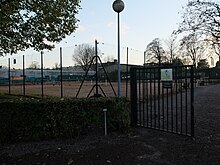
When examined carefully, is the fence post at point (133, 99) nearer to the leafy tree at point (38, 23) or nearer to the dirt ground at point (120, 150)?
the dirt ground at point (120, 150)

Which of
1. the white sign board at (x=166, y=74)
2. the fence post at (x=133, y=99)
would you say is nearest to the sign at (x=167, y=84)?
the white sign board at (x=166, y=74)

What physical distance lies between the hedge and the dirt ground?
0.24 metres

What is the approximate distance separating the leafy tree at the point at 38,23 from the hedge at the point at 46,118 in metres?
6.33

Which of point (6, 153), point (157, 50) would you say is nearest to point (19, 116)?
point (6, 153)

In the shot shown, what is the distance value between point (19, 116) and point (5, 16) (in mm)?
6698

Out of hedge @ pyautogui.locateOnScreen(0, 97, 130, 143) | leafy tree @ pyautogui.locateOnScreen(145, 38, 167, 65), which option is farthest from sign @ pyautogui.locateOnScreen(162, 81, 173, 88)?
leafy tree @ pyautogui.locateOnScreen(145, 38, 167, 65)

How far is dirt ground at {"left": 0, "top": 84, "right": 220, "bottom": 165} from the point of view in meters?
4.43

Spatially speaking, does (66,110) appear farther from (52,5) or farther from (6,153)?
(52,5)

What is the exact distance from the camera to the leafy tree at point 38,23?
37.8ft

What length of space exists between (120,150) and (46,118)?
6.37 feet

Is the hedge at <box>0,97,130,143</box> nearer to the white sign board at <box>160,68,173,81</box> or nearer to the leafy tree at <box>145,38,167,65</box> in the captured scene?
the white sign board at <box>160,68,173,81</box>

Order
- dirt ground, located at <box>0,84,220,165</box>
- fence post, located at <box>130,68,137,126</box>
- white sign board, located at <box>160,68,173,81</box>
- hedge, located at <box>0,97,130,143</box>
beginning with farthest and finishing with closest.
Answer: fence post, located at <box>130,68,137,126</box> < white sign board, located at <box>160,68,173,81</box> < hedge, located at <box>0,97,130,143</box> < dirt ground, located at <box>0,84,220,165</box>

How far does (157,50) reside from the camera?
63.1 m

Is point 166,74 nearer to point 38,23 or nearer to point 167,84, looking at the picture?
point 167,84
